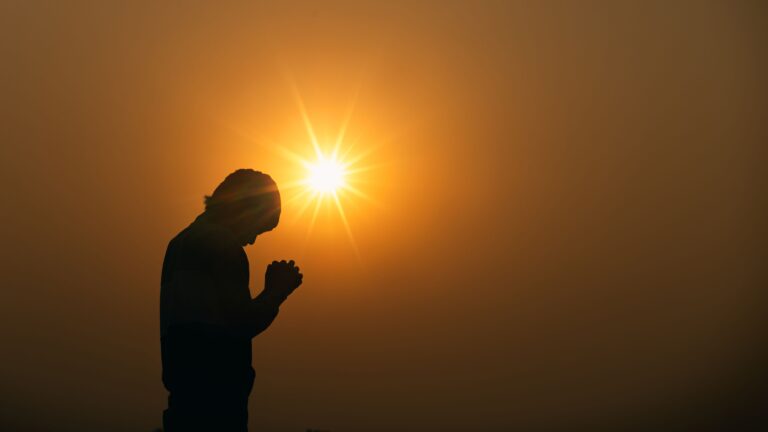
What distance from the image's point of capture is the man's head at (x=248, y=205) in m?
4.11

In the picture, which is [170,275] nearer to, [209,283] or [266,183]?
[209,283]

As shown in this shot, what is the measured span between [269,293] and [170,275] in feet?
1.50

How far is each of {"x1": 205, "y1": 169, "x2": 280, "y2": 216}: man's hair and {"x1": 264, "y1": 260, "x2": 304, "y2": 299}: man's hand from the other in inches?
10.8

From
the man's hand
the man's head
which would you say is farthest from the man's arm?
the man's head

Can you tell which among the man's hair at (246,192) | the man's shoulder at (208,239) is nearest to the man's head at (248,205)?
the man's hair at (246,192)

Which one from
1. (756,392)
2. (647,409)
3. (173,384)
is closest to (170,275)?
(173,384)

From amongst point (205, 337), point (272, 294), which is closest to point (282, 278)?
point (272, 294)

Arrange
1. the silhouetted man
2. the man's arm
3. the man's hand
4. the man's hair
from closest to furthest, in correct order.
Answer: the silhouetted man
the man's arm
the man's hand
the man's hair

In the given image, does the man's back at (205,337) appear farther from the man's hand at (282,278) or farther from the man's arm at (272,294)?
the man's hand at (282,278)

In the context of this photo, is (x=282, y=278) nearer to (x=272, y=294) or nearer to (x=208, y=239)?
(x=272, y=294)

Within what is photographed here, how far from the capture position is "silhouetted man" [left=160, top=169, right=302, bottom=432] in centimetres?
374

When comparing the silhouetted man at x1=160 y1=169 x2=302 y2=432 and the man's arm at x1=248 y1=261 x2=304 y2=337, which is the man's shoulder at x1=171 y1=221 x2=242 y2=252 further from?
the man's arm at x1=248 y1=261 x2=304 y2=337

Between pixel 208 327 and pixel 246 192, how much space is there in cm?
73

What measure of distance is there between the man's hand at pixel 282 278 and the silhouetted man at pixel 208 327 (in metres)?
0.01
